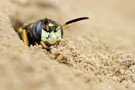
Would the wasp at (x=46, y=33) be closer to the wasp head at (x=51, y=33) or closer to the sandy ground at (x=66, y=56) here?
the wasp head at (x=51, y=33)

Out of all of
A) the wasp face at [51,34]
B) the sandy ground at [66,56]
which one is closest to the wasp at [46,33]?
the wasp face at [51,34]

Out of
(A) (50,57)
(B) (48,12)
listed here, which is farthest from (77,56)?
(B) (48,12)

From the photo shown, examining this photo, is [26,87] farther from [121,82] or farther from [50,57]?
[121,82]

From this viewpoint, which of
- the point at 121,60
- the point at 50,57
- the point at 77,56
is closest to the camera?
the point at 50,57

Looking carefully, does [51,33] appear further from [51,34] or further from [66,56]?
[66,56]

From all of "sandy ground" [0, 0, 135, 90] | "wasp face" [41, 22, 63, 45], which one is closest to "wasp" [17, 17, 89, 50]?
"wasp face" [41, 22, 63, 45]
